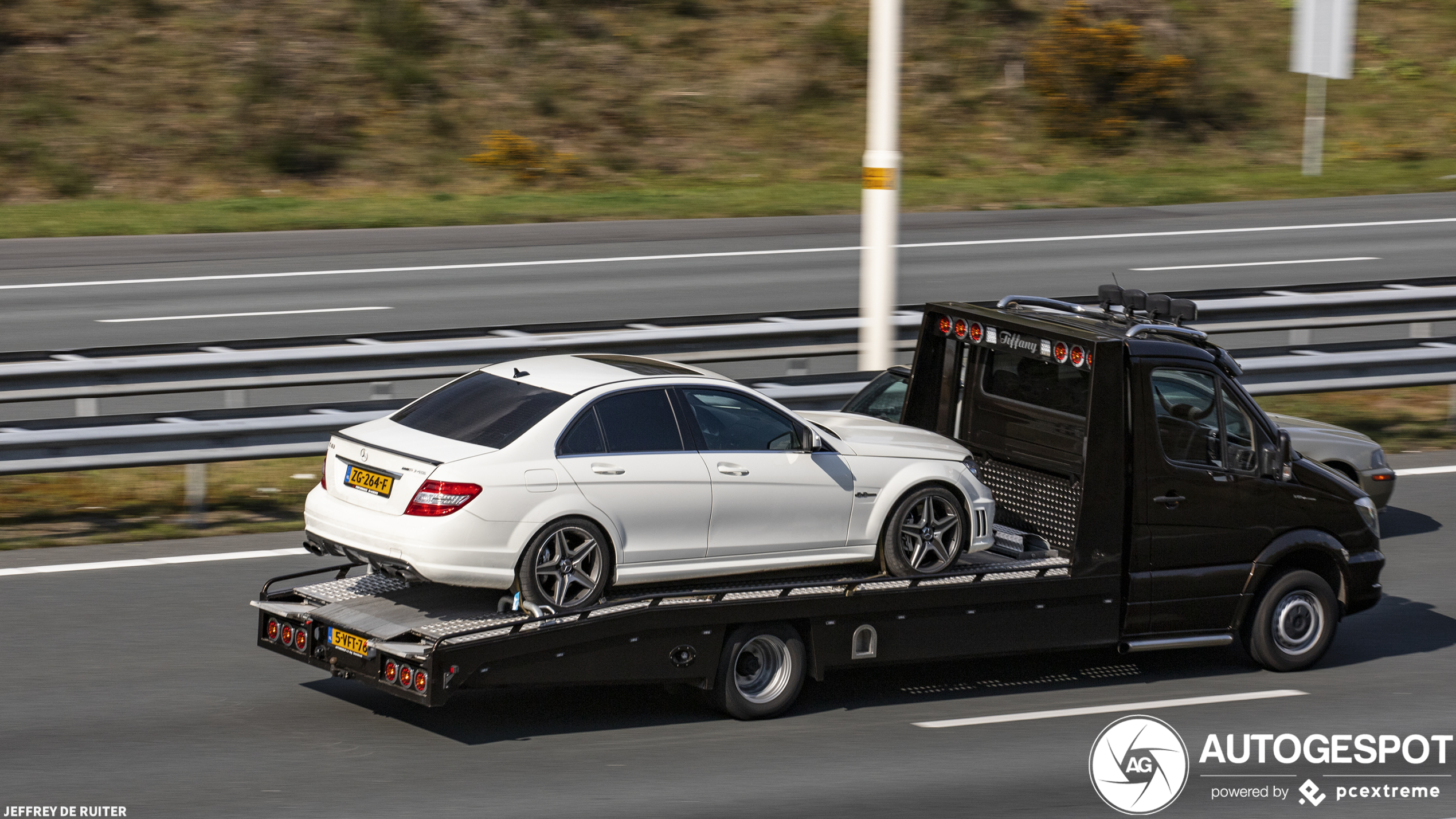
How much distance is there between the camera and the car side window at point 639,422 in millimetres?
8547

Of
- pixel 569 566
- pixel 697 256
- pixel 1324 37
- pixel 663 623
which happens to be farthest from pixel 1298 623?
pixel 1324 37

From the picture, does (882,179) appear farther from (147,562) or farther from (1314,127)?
(1314,127)

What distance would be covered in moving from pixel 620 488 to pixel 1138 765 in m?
2.94

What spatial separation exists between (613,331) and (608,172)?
52.0 ft

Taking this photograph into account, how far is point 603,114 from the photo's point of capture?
100ft

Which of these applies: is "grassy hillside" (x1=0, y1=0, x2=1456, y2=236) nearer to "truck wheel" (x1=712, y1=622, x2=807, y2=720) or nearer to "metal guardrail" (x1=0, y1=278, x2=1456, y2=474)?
"metal guardrail" (x1=0, y1=278, x2=1456, y2=474)

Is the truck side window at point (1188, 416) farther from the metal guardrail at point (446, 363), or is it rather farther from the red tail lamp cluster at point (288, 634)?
the red tail lamp cluster at point (288, 634)

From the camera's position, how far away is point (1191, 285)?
2192cm

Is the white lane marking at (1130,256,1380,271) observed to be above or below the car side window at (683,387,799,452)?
above

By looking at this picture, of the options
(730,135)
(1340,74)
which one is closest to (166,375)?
(730,135)

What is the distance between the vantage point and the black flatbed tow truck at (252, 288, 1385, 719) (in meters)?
8.14

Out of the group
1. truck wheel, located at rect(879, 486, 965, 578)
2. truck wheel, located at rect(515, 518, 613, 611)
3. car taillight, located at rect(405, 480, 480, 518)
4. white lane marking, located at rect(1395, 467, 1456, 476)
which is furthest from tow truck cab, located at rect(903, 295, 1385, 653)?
white lane marking, located at rect(1395, 467, 1456, 476)

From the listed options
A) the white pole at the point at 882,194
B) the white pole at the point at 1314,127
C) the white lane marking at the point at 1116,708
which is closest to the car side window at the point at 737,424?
the white lane marking at the point at 1116,708

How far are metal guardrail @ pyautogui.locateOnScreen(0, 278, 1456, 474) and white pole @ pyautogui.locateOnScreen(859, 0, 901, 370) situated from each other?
0.69ft
